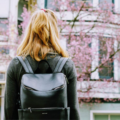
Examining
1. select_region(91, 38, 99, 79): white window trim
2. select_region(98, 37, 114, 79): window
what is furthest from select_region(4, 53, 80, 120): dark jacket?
select_region(98, 37, 114, 79): window

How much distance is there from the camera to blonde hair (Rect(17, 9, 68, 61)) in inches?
66.5

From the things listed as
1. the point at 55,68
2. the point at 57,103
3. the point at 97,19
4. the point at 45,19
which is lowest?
the point at 57,103

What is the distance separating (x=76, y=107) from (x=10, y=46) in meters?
5.85

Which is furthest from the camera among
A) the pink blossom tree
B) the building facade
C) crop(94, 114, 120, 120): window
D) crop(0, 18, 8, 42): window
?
crop(94, 114, 120, 120): window

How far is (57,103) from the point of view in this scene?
1538 millimetres

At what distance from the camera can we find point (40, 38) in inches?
67.6

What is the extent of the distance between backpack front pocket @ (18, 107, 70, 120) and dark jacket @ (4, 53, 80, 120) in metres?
0.17

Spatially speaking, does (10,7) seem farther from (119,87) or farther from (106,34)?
→ (119,87)

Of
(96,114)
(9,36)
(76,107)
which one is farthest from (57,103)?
(96,114)

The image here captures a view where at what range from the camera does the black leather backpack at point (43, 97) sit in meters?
1.51

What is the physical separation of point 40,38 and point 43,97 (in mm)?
490

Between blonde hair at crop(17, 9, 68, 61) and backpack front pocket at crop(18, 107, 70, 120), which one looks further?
blonde hair at crop(17, 9, 68, 61)

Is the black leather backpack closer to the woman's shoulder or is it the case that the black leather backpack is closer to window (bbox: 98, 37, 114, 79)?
the woman's shoulder

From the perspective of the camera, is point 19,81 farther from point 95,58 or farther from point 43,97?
point 95,58
